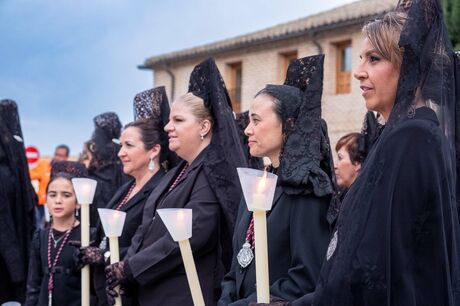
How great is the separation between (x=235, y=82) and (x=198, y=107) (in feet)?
64.7

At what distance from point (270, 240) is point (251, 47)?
20.0 m

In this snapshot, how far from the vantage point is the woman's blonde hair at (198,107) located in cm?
420

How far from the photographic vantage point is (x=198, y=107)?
4215mm

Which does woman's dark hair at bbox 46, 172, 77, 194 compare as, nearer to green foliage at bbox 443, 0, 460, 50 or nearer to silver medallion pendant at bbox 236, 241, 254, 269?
silver medallion pendant at bbox 236, 241, 254, 269

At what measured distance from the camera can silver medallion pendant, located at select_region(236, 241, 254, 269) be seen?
3.09 m

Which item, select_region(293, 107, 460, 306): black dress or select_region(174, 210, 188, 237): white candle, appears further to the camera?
select_region(174, 210, 188, 237): white candle

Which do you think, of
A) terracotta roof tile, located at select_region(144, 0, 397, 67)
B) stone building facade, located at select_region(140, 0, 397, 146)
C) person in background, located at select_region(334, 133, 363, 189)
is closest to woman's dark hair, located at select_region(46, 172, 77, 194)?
person in background, located at select_region(334, 133, 363, 189)

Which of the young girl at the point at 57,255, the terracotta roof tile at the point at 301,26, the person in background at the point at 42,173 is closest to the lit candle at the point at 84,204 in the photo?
the young girl at the point at 57,255

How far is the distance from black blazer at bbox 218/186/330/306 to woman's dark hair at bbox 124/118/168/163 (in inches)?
78.9

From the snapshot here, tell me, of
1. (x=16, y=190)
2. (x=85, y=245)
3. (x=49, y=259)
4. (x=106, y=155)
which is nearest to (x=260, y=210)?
(x=85, y=245)

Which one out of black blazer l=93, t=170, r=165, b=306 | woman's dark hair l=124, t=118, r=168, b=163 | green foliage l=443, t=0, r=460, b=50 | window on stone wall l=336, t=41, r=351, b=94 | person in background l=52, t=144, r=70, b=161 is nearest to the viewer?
black blazer l=93, t=170, r=165, b=306

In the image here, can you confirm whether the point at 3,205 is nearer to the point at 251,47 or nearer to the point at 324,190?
the point at 324,190

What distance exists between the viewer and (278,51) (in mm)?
21531

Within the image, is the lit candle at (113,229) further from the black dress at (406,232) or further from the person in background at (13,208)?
the person in background at (13,208)
